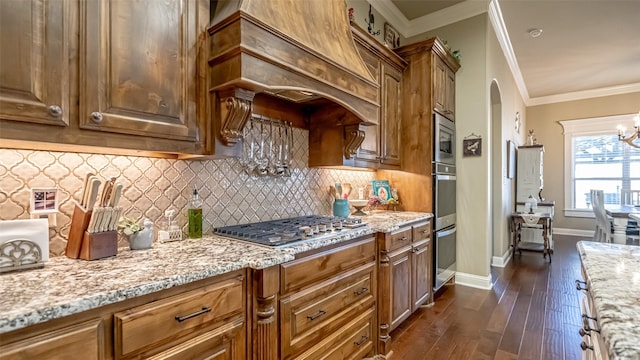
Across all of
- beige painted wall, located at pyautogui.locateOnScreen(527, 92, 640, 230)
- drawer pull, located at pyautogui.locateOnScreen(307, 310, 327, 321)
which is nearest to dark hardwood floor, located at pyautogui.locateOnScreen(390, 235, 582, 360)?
drawer pull, located at pyautogui.locateOnScreen(307, 310, 327, 321)

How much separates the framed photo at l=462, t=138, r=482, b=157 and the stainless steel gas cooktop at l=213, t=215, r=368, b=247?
7.18 ft

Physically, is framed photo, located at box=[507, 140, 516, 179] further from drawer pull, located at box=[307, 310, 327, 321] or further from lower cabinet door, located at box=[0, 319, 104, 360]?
lower cabinet door, located at box=[0, 319, 104, 360]

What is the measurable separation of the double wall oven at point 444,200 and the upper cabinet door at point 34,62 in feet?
9.83

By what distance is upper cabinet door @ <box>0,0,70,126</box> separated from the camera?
97 centimetres

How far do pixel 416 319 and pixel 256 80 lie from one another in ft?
8.13

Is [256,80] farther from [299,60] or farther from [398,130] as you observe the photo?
[398,130]

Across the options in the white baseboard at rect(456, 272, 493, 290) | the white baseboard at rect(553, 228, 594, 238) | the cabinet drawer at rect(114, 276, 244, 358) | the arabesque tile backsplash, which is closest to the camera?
the cabinet drawer at rect(114, 276, 244, 358)

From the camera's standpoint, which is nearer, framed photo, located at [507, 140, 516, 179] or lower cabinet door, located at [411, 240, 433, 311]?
lower cabinet door, located at [411, 240, 433, 311]

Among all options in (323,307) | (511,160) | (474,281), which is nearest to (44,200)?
(323,307)

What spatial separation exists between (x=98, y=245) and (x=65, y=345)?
1.63ft

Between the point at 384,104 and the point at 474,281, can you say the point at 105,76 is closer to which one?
the point at 384,104

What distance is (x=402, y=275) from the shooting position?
2463 mm

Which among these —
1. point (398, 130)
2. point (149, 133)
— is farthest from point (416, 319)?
point (149, 133)

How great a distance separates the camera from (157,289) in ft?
3.24
